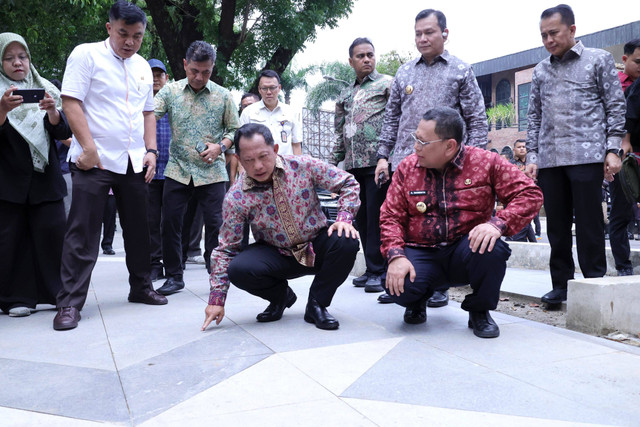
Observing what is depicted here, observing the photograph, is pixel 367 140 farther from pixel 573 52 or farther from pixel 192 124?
pixel 573 52

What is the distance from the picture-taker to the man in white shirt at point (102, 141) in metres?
3.84

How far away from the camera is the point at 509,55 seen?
31.0 m

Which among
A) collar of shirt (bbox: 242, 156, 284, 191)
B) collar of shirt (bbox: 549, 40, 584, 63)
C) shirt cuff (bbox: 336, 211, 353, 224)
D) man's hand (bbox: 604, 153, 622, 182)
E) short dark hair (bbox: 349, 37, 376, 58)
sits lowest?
shirt cuff (bbox: 336, 211, 353, 224)

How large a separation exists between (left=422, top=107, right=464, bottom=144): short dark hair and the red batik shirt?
0.11 metres

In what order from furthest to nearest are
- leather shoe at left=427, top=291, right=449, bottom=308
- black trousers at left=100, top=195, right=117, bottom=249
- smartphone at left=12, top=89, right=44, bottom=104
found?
black trousers at left=100, top=195, right=117, bottom=249 < leather shoe at left=427, top=291, right=449, bottom=308 < smartphone at left=12, top=89, right=44, bottom=104

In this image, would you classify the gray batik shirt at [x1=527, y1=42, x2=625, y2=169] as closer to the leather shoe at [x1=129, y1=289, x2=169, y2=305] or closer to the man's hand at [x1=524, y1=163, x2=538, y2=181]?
the man's hand at [x1=524, y1=163, x2=538, y2=181]

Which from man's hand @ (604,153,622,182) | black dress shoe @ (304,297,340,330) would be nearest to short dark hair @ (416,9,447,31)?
man's hand @ (604,153,622,182)

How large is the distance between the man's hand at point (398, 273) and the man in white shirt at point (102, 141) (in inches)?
75.5

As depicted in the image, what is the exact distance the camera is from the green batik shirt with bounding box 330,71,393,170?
5.01 metres

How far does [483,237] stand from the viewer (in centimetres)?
311

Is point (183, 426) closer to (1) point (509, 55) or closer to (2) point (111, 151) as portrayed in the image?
(2) point (111, 151)

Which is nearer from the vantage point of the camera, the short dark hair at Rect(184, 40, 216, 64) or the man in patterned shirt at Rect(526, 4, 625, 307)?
the man in patterned shirt at Rect(526, 4, 625, 307)

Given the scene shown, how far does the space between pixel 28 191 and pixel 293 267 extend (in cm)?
188

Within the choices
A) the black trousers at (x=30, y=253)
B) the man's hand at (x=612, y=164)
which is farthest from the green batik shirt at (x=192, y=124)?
the man's hand at (x=612, y=164)
